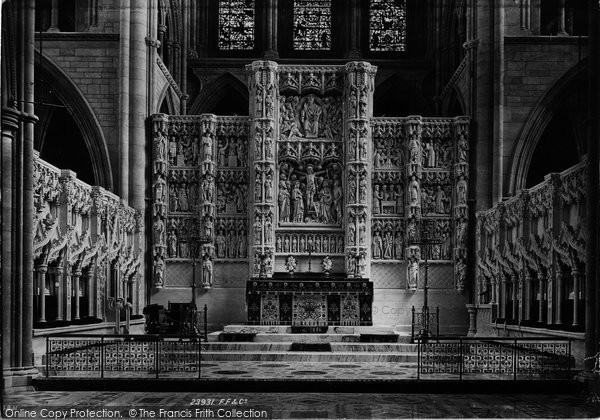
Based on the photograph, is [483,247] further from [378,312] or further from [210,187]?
[210,187]

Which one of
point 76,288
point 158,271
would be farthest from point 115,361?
point 158,271

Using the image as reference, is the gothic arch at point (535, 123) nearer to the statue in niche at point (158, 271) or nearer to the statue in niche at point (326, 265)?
the statue in niche at point (326, 265)

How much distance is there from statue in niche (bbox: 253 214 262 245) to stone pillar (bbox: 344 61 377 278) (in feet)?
9.18

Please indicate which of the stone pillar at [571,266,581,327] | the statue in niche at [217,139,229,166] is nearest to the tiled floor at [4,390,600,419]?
the stone pillar at [571,266,581,327]

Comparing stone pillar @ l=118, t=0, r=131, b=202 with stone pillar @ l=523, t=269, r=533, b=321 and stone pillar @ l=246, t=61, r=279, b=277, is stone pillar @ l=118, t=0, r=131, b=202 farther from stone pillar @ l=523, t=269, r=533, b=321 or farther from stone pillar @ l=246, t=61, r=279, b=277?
stone pillar @ l=523, t=269, r=533, b=321

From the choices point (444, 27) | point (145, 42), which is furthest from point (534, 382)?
point (444, 27)

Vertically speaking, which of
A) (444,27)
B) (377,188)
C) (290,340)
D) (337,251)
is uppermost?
(444,27)

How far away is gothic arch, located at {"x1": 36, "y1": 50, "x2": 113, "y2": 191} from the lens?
27297 millimetres

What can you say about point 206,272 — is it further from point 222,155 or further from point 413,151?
point 413,151

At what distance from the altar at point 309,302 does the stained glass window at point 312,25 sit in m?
14.1

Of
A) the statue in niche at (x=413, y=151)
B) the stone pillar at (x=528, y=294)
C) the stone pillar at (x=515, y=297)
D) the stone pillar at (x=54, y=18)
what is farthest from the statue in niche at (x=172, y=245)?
the stone pillar at (x=528, y=294)

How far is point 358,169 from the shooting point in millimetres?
28750

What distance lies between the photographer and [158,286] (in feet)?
93.8

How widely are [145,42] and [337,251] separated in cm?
911
